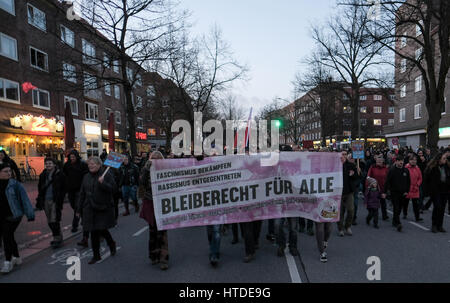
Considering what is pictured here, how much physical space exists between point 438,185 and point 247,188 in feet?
15.5

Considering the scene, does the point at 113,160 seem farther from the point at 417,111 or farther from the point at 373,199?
the point at 417,111

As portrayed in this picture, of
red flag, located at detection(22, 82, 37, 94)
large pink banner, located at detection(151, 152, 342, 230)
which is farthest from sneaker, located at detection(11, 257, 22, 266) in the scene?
red flag, located at detection(22, 82, 37, 94)

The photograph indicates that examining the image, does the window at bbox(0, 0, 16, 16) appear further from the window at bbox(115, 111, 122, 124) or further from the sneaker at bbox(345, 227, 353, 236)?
the sneaker at bbox(345, 227, 353, 236)

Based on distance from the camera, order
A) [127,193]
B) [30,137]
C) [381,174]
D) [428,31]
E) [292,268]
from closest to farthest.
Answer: [292,268]
[381,174]
[127,193]
[428,31]
[30,137]

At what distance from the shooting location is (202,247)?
5457 mm

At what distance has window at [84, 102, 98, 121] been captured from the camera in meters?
27.6

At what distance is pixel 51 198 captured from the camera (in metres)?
5.70

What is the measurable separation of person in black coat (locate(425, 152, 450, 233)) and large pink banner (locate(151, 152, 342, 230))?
319 centimetres

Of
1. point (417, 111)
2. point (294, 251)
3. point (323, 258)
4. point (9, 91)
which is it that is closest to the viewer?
point (323, 258)

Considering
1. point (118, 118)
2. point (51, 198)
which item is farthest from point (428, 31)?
point (118, 118)

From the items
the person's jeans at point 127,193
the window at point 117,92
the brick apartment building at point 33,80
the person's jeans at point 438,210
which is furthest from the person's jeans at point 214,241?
the window at point 117,92
